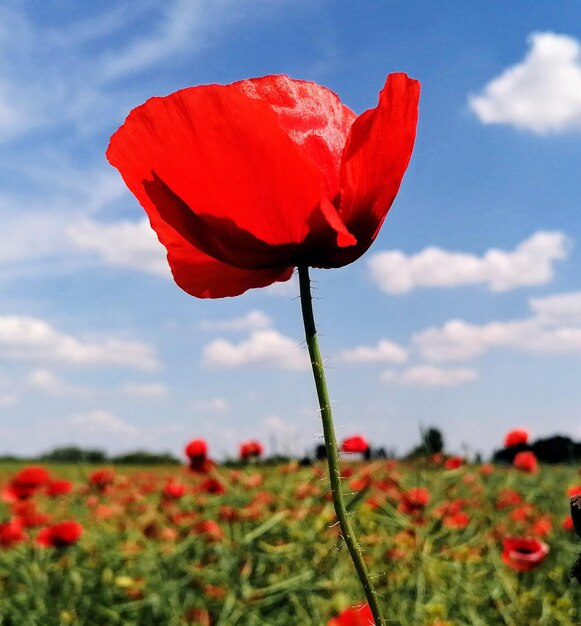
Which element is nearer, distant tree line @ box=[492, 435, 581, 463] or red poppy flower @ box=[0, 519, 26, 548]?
red poppy flower @ box=[0, 519, 26, 548]

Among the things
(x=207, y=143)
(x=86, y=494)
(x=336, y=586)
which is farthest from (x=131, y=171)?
(x=86, y=494)

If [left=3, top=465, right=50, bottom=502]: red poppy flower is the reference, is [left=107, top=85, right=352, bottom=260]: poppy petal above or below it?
above

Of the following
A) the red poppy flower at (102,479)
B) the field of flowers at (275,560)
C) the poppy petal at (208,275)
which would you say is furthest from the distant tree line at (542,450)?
the poppy petal at (208,275)

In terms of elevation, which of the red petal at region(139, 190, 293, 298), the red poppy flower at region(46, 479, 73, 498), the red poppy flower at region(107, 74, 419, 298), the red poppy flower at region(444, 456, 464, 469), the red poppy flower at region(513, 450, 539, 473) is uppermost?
the red poppy flower at region(107, 74, 419, 298)

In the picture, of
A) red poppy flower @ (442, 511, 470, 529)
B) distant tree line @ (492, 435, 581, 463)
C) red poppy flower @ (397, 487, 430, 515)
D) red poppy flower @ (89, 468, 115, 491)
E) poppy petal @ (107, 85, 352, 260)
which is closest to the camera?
poppy petal @ (107, 85, 352, 260)

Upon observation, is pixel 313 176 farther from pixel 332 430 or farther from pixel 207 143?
pixel 332 430

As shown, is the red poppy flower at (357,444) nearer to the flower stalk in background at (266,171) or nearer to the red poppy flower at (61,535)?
the red poppy flower at (61,535)

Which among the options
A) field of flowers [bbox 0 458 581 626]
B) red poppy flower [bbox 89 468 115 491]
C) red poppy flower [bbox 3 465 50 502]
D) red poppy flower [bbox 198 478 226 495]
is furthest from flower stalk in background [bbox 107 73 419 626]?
red poppy flower [bbox 89 468 115 491]

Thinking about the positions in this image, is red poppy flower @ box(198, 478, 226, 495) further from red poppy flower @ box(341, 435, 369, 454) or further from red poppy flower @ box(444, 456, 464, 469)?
red poppy flower @ box(444, 456, 464, 469)
